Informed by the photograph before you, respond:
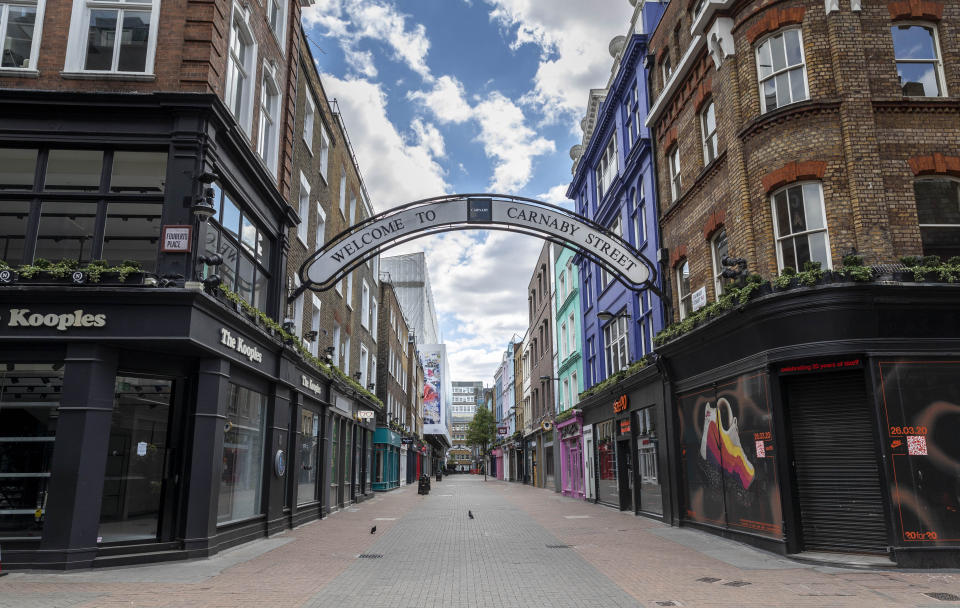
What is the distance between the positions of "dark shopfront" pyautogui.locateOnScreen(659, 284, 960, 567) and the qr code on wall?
2 cm

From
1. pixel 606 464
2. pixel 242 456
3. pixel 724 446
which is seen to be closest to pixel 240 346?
pixel 242 456

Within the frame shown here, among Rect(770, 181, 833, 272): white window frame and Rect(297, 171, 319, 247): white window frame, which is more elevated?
Rect(297, 171, 319, 247): white window frame

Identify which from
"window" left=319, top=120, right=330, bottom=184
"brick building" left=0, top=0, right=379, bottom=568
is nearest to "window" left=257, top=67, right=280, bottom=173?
"brick building" left=0, top=0, right=379, bottom=568

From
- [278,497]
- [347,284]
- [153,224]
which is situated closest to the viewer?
[153,224]

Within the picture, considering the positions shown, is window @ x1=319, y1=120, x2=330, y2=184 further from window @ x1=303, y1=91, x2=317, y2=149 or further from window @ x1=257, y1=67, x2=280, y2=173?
window @ x1=257, y1=67, x2=280, y2=173

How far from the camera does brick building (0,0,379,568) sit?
1039cm

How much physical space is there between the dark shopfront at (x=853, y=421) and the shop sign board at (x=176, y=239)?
33.6ft

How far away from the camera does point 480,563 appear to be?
441 inches

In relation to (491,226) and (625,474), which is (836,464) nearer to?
(491,226)

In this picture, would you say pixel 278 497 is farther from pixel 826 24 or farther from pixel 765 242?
pixel 826 24

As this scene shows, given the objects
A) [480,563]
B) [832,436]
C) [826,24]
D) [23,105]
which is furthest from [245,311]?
[826,24]

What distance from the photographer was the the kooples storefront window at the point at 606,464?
23422 millimetres

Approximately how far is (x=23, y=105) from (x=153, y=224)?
9.88ft

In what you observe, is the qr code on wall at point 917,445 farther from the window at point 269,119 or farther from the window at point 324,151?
the window at point 324,151
